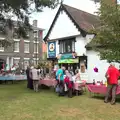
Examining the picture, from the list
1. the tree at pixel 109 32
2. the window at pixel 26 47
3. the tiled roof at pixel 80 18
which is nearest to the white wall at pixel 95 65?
the tiled roof at pixel 80 18

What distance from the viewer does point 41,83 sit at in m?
18.6

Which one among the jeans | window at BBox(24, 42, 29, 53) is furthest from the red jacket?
window at BBox(24, 42, 29, 53)

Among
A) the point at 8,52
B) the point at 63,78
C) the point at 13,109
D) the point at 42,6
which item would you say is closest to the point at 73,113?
the point at 13,109

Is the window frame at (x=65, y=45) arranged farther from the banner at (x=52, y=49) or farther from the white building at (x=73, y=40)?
the banner at (x=52, y=49)

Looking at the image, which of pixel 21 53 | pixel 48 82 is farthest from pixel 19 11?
pixel 21 53

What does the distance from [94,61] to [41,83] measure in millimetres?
8479

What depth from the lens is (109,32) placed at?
14.2 m

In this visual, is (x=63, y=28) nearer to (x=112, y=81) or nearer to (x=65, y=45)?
(x=65, y=45)

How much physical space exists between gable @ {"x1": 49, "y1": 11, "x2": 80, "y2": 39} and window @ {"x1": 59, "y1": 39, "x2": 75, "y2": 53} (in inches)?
29.6

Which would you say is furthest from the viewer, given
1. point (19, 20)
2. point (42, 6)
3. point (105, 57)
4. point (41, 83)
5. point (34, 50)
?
point (34, 50)

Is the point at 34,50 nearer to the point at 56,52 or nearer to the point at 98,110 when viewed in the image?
the point at 56,52

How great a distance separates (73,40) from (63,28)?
2.04 m

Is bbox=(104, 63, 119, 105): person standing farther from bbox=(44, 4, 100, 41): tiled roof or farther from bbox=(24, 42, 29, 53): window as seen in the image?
bbox=(24, 42, 29, 53): window

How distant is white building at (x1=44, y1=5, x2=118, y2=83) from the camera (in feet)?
84.5
